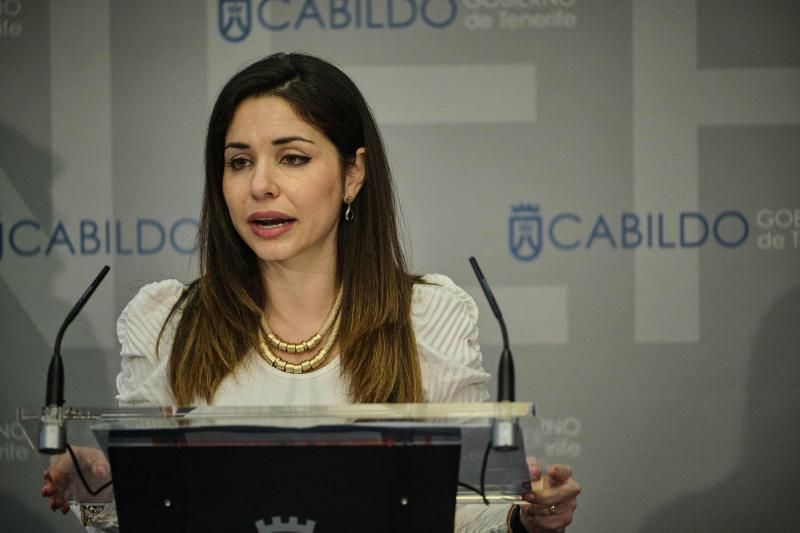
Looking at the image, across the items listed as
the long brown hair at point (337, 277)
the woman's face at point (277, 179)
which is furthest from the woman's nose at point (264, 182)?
the long brown hair at point (337, 277)

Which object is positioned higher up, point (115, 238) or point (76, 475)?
point (115, 238)

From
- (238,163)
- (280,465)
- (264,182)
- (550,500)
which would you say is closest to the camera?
(280,465)

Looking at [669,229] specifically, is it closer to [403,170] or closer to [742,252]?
[742,252]

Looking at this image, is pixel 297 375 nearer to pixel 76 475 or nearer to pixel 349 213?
pixel 349 213

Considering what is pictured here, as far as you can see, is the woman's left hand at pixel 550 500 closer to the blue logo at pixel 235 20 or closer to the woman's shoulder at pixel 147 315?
the woman's shoulder at pixel 147 315

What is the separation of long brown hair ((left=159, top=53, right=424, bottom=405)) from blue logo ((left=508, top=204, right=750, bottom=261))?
1.16 metres

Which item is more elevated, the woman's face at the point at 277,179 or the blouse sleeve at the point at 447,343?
the woman's face at the point at 277,179

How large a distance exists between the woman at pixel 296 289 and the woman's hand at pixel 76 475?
60cm

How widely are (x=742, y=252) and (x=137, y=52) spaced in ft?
7.24

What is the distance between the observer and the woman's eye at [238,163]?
2.44 metres

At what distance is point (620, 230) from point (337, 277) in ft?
4.80

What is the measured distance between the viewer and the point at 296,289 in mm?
2545

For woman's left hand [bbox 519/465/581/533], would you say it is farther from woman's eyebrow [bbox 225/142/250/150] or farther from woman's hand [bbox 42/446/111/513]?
woman's eyebrow [bbox 225/142/250/150]

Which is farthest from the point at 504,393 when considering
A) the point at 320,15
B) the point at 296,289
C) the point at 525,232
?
the point at 320,15
